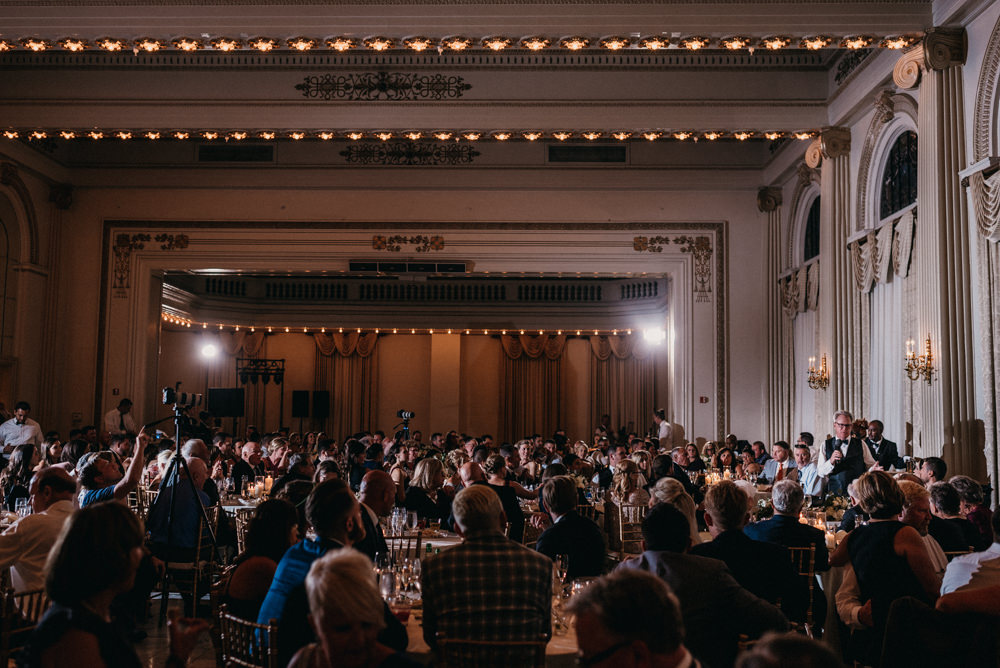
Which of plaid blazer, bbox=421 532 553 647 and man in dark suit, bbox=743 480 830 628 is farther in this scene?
man in dark suit, bbox=743 480 830 628

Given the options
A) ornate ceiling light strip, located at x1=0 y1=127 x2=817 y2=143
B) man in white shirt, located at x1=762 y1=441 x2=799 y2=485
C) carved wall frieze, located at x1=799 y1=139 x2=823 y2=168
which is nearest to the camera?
man in white shirt, located at x1=762 y1=441 x2=799 y2=485

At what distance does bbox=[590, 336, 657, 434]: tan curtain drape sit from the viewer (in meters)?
20.6

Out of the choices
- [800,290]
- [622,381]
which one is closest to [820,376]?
[800,290]

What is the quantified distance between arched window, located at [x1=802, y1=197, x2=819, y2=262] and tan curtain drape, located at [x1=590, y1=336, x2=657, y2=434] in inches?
286

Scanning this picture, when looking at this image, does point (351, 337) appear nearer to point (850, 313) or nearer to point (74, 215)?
point (74, 215)

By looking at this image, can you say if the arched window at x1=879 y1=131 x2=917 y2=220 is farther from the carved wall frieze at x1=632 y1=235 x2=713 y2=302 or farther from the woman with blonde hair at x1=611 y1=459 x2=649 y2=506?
the woman with blonde hair at x1=611 y1=459 x2=649 y2=506

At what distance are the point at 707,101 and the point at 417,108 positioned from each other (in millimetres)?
4175

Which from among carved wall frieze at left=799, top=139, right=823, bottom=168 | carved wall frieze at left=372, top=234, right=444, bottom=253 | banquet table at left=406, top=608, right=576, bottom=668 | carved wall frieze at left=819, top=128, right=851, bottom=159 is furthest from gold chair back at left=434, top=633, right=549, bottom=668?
carved wall frieze at left=372, top=234, right=444, bottom=253

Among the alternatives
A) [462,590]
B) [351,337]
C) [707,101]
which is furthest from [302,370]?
[462,590]

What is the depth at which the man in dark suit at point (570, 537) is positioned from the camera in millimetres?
4652

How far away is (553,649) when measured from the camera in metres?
3.46

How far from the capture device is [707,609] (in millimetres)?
3141

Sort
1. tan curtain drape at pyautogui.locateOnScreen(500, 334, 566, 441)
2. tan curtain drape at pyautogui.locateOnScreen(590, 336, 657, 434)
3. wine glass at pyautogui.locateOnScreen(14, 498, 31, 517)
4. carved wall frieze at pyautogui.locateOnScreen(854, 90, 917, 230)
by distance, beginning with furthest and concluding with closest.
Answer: tan curtain drape at pyautogui.locateOnScreen(500, 334, 566, 441) < tan curtain drape at pyautogui.locateOnScreen(590, 336, 657, 434) < carved wall frieze at pyautogui.locateOnScreen(854, 90, 917, 230) < wine glass at pyautogui.locateOnScreen(14, 498, 31, 517)

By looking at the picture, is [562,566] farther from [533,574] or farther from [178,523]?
[178,523]
